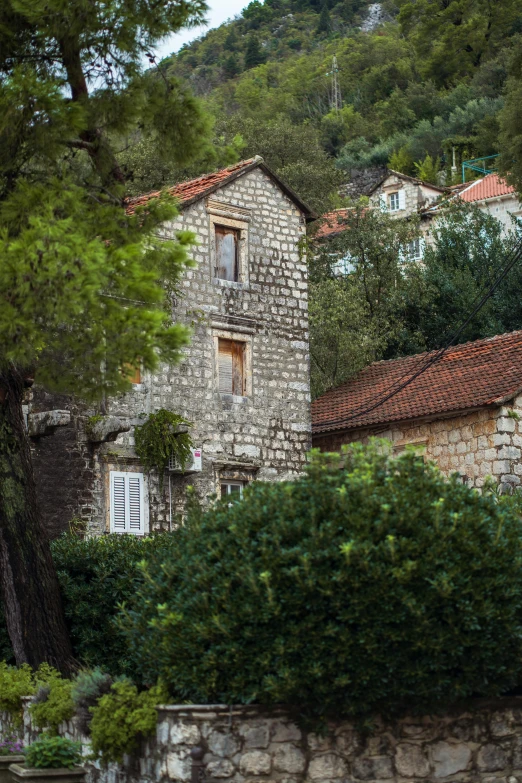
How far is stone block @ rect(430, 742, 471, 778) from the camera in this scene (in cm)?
990

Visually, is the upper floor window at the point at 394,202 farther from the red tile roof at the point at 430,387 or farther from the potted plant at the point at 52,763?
the potted plant at the point at 52,763

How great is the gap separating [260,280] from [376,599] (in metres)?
15.8

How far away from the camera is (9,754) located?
39.1 feet

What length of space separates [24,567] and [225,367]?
10.6 meters

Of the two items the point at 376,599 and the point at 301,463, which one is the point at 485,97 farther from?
the point at 376,599

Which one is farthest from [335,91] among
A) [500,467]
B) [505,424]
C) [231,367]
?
[500,467]

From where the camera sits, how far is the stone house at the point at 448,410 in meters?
22.1

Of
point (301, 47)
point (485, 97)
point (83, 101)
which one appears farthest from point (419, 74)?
point (83, 101)

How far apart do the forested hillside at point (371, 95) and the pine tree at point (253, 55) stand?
10cm

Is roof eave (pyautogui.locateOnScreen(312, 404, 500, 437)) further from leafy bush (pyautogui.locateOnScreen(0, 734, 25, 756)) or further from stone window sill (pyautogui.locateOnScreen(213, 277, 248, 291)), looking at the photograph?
leafy bush (pyautogui.locateOnScreen(0, 734, 25, 756))

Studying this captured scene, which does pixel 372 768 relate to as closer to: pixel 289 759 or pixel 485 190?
pixel 289 759

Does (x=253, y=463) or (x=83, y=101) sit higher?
(x=83, y=101)

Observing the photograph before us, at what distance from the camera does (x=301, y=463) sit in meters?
24.3

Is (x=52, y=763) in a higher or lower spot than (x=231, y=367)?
lower
